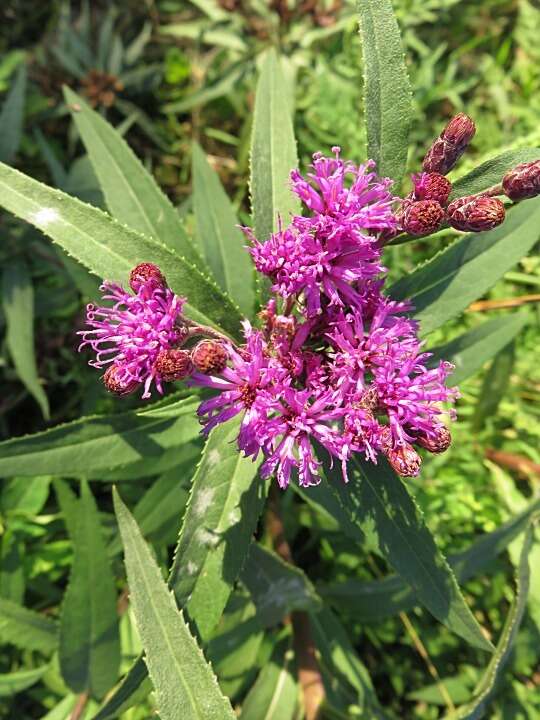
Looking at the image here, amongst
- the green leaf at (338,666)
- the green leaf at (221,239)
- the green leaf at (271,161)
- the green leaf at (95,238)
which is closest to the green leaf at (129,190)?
the green leaf at (221,239)

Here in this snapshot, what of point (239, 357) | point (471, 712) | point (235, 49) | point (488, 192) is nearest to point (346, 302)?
point (239, 357)

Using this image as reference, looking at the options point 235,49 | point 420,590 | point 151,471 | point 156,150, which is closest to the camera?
point 420,590

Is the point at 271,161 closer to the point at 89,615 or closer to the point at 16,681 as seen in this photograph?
the point at 89,615

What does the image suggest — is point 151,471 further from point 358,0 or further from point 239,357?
point 358,0

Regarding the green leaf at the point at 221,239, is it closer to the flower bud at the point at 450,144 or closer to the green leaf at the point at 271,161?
the green leaf at the point at 271,161

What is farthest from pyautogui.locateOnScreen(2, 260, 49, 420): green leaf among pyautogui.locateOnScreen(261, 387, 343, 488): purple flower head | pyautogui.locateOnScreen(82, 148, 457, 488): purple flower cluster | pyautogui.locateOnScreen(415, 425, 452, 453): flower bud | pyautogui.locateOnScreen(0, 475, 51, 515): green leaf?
pyautogui.locateOnScreen(415, 425, 452, 453): flower bud
